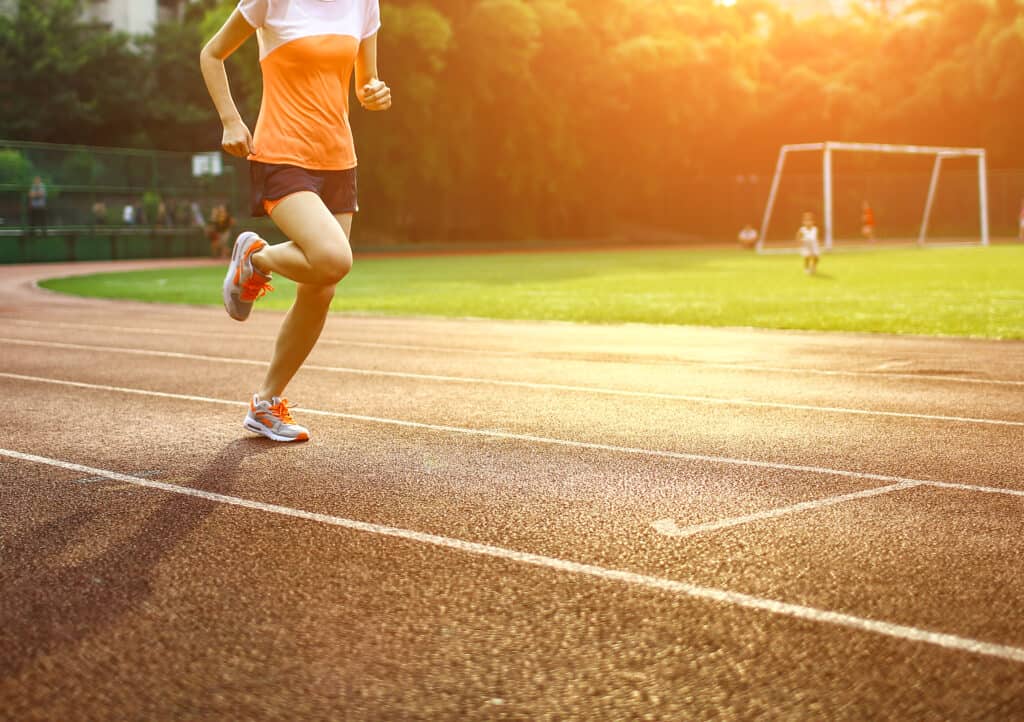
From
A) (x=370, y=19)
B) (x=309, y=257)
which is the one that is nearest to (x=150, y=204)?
(x=370, y=19)

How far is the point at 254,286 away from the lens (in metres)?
6.23

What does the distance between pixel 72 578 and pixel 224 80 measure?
2.96 m

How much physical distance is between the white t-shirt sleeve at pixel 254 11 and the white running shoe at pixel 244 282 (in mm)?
993

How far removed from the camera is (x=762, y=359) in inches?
436

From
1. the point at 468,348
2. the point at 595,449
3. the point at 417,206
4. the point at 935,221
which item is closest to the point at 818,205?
the point at 935,221

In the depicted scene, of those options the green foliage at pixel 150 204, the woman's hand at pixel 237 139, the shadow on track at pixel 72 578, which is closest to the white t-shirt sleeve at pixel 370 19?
the woman's hand at pixel 237 139

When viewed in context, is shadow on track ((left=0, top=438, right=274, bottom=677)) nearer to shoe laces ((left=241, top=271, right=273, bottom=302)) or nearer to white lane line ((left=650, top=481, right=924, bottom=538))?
shoe laces ((left=241, top=271, right=273, bottom=302))

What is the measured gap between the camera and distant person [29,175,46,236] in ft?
121

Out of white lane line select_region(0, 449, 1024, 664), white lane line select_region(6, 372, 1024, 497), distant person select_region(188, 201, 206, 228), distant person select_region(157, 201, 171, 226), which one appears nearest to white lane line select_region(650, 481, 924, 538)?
white lane line select_region(6, 372, 1024, 497)

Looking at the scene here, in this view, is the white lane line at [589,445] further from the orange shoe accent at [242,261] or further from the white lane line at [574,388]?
the white lane line at [574,388]

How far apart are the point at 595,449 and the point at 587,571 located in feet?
7.80

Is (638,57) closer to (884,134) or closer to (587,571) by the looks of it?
(884,134)

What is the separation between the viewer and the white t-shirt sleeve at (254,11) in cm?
605

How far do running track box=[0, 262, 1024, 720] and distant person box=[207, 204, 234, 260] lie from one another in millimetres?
31880
